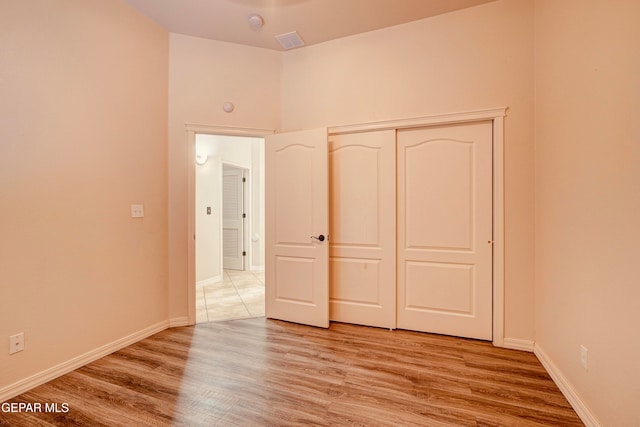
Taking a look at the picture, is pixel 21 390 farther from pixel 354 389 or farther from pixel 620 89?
pixel 620 89

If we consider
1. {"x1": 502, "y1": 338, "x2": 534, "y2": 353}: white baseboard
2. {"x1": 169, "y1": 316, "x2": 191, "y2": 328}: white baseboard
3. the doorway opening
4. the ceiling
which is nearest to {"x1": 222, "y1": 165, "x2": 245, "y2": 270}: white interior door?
the doorway opening

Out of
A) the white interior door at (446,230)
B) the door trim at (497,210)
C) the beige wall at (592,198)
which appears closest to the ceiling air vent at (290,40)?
the white interior door at (446,230)

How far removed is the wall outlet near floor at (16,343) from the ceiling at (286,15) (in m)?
2.78

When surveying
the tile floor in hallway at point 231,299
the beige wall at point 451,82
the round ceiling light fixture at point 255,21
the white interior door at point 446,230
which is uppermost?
the round ceiling light fixture at point 255,21

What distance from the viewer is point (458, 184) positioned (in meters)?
2.72

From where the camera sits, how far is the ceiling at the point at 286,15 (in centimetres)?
260

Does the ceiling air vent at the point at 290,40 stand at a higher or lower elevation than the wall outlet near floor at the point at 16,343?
higher

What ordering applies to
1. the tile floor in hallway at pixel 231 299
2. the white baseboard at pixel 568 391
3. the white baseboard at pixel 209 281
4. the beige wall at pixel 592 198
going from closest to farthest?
1. the beige wall at pixel 592 198
2. the white baseboard at pixel 568 391
3. the tile floor in hallway at pixel 231 299
4. the white baseboard at pixel 209 281

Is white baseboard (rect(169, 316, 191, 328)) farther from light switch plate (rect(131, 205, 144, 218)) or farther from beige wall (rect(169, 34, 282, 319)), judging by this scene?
light switch plate (rect(131, 205, 144, 218))

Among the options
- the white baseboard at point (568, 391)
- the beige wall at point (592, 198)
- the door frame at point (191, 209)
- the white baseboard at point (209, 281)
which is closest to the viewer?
the beige wall at point (592, 198)

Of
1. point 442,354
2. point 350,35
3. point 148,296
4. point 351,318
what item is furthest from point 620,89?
point 148,296

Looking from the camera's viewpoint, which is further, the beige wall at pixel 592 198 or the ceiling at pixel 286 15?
the ceiling at pixel 286 15

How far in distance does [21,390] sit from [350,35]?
3.98 m

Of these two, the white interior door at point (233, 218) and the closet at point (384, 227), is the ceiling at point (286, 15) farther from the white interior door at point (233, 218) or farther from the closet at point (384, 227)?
the white interior door at point (233, 218)
